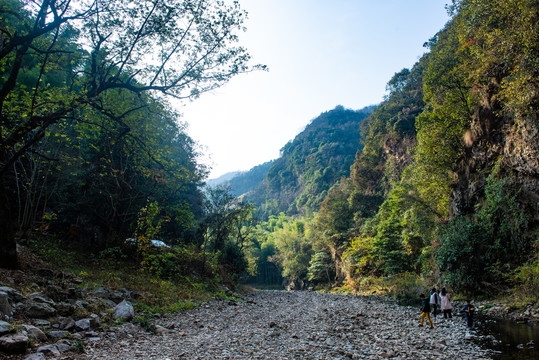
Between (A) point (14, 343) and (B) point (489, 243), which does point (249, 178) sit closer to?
(B) point (489, 243)

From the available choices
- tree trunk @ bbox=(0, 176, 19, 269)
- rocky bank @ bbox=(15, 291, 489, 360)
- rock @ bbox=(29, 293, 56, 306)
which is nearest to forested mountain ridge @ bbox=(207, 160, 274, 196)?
rocky bank @ bbox=(15, 291, 489, 360)

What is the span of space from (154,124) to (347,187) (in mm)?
40283

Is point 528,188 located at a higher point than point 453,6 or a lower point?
lower

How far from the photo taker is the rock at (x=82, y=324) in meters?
6.42

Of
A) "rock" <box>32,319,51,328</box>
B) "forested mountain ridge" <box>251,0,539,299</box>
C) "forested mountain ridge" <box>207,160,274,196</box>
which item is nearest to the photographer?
"rock" <box>32,319,51,328</box>

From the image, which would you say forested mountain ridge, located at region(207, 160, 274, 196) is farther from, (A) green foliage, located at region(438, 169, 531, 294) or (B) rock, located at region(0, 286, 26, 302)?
(B) rock, located at region(0, 286, 26, 302)

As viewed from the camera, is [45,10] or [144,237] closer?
[45,10]

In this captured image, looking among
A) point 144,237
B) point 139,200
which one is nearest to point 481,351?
point 144,237

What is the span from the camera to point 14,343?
4.62m

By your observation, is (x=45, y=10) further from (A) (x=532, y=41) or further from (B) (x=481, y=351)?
(A) (x=532, y=41)

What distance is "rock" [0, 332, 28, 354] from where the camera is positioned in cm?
455

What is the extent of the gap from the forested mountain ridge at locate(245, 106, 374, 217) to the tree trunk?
239 feet

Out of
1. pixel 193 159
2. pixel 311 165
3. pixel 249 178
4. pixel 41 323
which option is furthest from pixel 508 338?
pixel 249 178

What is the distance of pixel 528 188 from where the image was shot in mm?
13586
